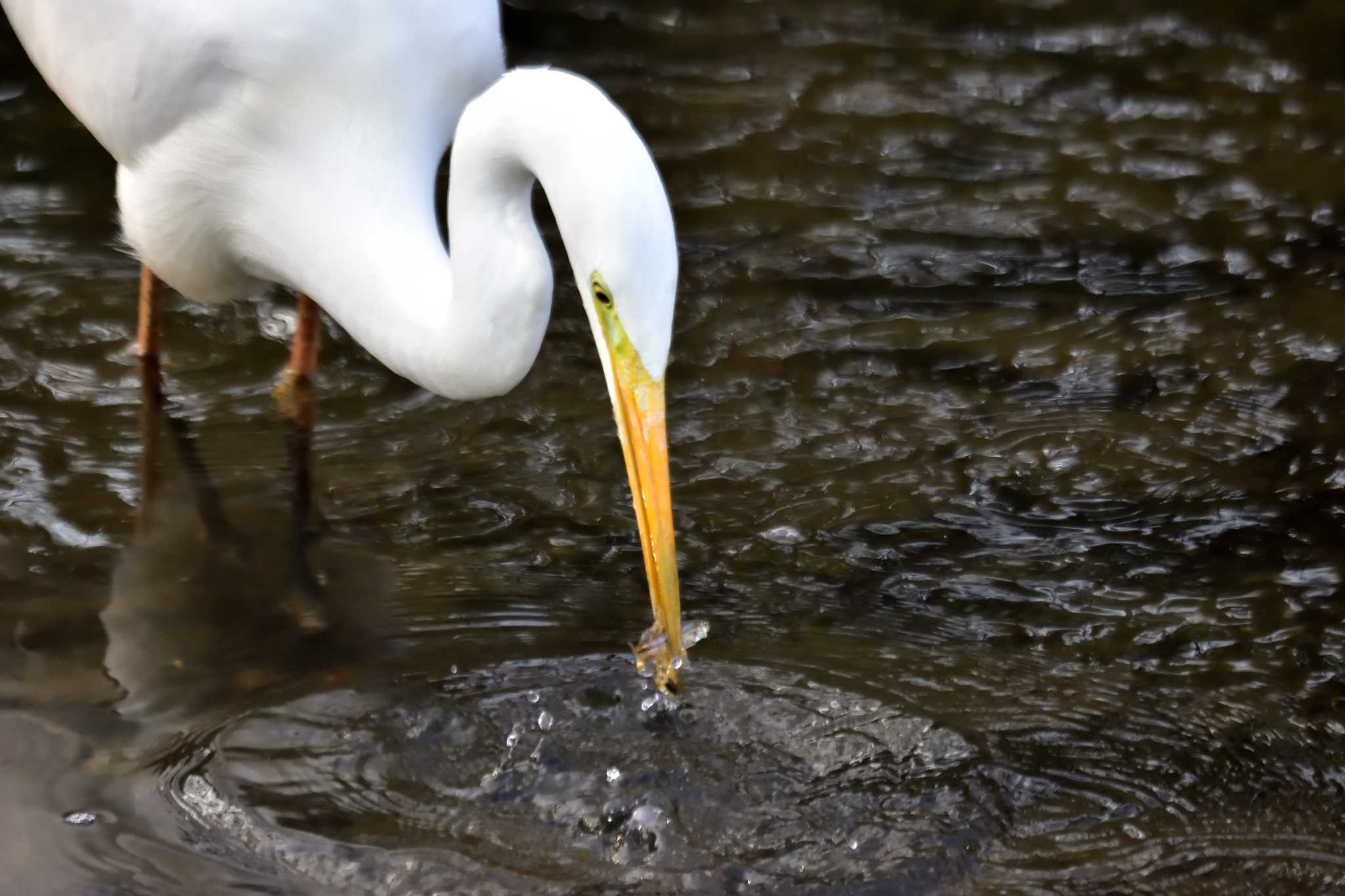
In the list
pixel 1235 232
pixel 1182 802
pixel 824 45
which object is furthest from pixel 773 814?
pixel 824 45

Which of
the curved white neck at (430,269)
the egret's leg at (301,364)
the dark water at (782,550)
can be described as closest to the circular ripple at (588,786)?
the dark water at (782,550)

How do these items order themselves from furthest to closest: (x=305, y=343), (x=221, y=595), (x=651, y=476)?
1. (x=305, y=343)
2. (x=221, y=595)
3. (x=651, y=476)

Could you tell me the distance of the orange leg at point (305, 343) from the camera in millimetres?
4215

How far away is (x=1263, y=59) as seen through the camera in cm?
639

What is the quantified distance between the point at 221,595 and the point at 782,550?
4.17 feet

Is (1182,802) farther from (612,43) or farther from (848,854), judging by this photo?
(612,43)

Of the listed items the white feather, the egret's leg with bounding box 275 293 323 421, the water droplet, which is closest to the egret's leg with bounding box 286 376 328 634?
the egret's leg with bounding box 275 293 323 421

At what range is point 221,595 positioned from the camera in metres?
3.68

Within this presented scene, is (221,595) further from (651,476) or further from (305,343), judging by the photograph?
(651,476)

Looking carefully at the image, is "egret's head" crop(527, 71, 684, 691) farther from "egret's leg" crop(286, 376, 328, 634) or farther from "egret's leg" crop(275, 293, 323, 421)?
"egret's leg" crop(275, 293, 323, 421)

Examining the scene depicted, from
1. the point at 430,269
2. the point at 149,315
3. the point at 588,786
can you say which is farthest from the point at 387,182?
the point at 588,786

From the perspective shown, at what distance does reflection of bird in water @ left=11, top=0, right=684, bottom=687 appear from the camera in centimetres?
260

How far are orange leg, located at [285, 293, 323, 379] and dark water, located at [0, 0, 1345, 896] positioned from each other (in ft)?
0.59

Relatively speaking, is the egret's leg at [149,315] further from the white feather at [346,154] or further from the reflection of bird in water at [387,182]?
the white feather at [346,154]
